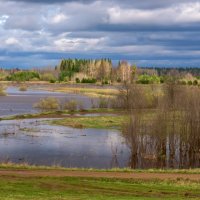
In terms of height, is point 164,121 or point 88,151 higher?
point 164,121

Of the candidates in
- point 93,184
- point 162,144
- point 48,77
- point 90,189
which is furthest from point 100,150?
point 48,77

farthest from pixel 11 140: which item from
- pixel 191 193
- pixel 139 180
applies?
pixel 191 193

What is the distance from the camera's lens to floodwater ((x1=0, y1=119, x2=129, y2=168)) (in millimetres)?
33344

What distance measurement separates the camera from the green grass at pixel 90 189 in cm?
1748

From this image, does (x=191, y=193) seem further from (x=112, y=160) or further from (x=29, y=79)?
(x=29, y=79)

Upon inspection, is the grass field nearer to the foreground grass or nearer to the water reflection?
the water reflection

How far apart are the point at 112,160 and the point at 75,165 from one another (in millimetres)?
3400

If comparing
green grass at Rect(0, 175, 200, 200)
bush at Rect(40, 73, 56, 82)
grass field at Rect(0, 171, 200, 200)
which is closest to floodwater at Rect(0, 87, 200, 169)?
grass field at Rect(0, 171, 200, 200)

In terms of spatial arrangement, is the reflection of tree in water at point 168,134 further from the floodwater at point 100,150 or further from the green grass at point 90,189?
the green grass at point 90,189

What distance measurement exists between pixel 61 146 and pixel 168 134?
911 cm

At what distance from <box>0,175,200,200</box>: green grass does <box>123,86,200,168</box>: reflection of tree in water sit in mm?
12422

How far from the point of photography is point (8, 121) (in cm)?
5791

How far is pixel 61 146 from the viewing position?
131 feet

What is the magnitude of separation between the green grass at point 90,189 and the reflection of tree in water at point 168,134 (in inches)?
489
